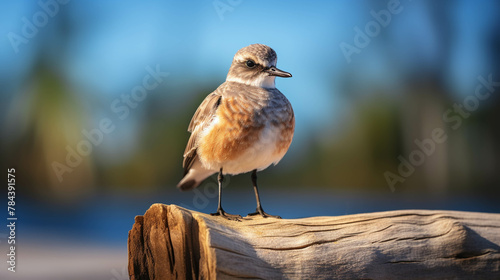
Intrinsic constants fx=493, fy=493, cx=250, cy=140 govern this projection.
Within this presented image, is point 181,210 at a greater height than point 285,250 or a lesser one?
greater

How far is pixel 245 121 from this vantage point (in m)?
3.50

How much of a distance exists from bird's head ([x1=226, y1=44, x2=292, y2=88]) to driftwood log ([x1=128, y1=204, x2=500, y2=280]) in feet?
3.72

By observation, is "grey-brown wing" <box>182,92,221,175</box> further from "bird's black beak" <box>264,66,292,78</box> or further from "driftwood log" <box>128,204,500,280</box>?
"driftwood log" <box>128,204,500,280</box>

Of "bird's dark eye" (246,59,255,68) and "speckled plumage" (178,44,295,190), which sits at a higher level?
"bird's dark eye" (246,59,255,68)

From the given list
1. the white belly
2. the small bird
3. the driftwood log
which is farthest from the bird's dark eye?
the driftwood log

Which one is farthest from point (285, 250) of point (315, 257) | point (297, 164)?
point (297, 164)

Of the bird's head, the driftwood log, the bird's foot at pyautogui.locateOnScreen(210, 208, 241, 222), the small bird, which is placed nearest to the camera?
the driftwood log

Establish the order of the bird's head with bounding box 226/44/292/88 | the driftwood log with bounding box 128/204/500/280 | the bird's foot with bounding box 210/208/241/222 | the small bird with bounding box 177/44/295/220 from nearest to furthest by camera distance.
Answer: the driftwood log with bounding box 128/204/500/280 < the bird's foot with bounding box 210/208/241/222 < the small bird with bounding box 177/44/295/220 < the bird's head with bounding box 226/44/292/88

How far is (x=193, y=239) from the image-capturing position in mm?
2699

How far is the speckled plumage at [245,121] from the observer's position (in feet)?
11.5

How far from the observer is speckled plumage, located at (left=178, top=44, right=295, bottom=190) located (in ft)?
11.5

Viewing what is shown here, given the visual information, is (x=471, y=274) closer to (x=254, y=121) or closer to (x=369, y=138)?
(x=254, y=121)

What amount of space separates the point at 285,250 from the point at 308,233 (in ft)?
0.65

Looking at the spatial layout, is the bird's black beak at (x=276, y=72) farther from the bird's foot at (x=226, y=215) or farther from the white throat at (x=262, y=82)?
the bird's foot at (x=226, y=215)
